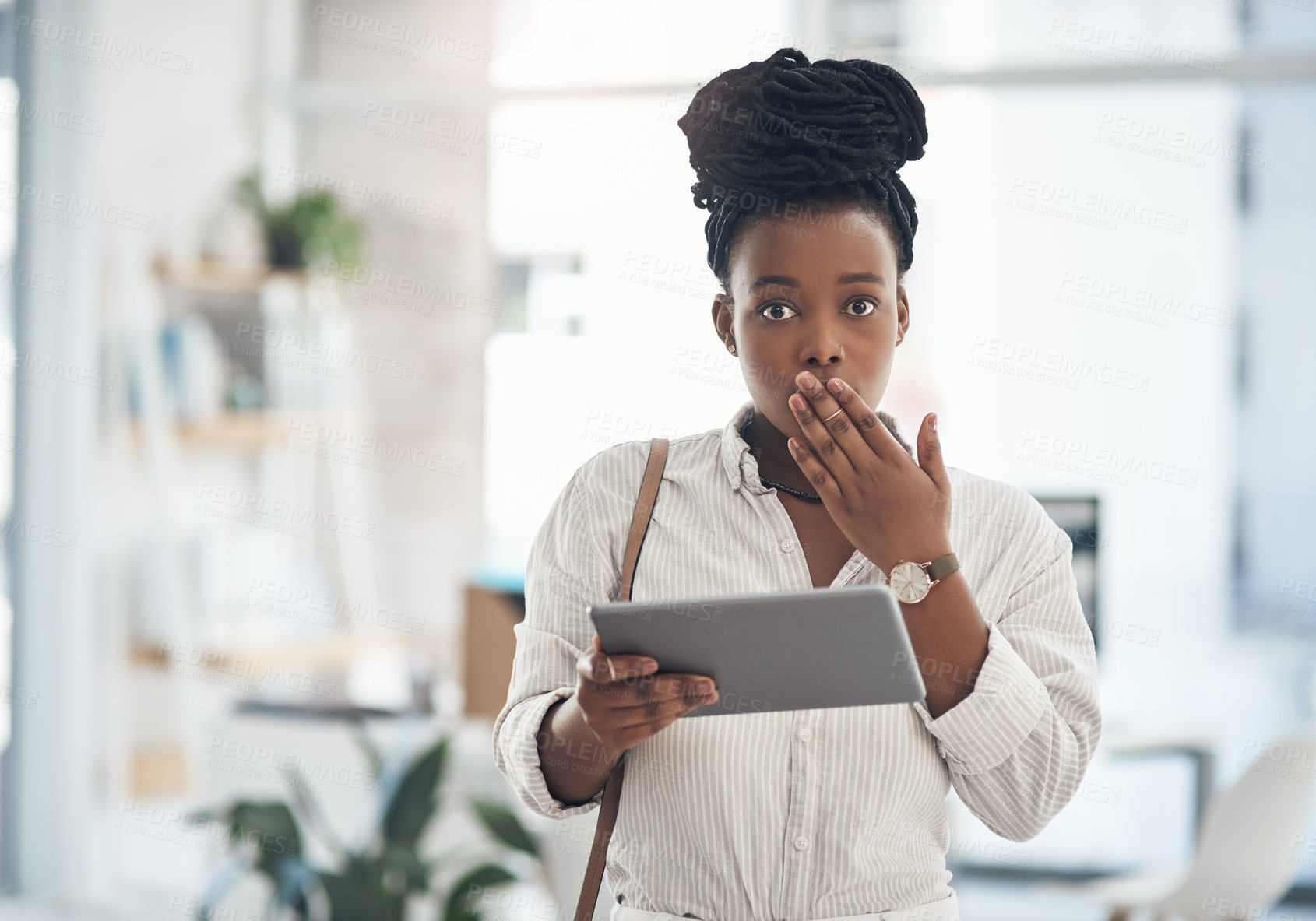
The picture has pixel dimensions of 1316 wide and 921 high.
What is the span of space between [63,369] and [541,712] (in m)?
2.99

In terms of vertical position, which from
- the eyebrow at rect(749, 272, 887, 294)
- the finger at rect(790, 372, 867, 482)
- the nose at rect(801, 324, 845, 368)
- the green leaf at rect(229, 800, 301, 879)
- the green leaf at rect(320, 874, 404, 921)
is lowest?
the green leaf at rect(320, 874, 404, 921)

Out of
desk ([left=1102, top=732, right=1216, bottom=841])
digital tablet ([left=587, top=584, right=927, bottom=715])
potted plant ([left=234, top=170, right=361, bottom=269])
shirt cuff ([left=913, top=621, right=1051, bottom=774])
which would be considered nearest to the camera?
digital tablet ([left=587, top=584, right=927, bottom=715])

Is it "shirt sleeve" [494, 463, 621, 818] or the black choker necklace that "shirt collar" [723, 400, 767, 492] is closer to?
the black choker necklace

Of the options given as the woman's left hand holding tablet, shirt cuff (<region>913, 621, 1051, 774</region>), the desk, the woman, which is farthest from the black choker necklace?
the desk

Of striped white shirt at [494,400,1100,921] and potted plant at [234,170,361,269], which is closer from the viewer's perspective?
striped white shirt at [494,400,1100,921]

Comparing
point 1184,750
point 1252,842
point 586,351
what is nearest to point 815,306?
point 1252,842

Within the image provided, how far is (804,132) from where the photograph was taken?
1068 mm

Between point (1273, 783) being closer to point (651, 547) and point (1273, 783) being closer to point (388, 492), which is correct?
point (651, 547)

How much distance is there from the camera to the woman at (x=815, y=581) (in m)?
1.02

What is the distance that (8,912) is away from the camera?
354cm

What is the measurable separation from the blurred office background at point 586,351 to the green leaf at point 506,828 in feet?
2.54

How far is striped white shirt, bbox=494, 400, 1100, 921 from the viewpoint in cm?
103

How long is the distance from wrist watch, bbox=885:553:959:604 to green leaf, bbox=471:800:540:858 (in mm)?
1385

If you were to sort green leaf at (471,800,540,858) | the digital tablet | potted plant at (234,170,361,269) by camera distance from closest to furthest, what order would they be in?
1. the digital tablet
2. green leaf at (471,800,540,858)
3. potted plant at (234,170,361,269)
